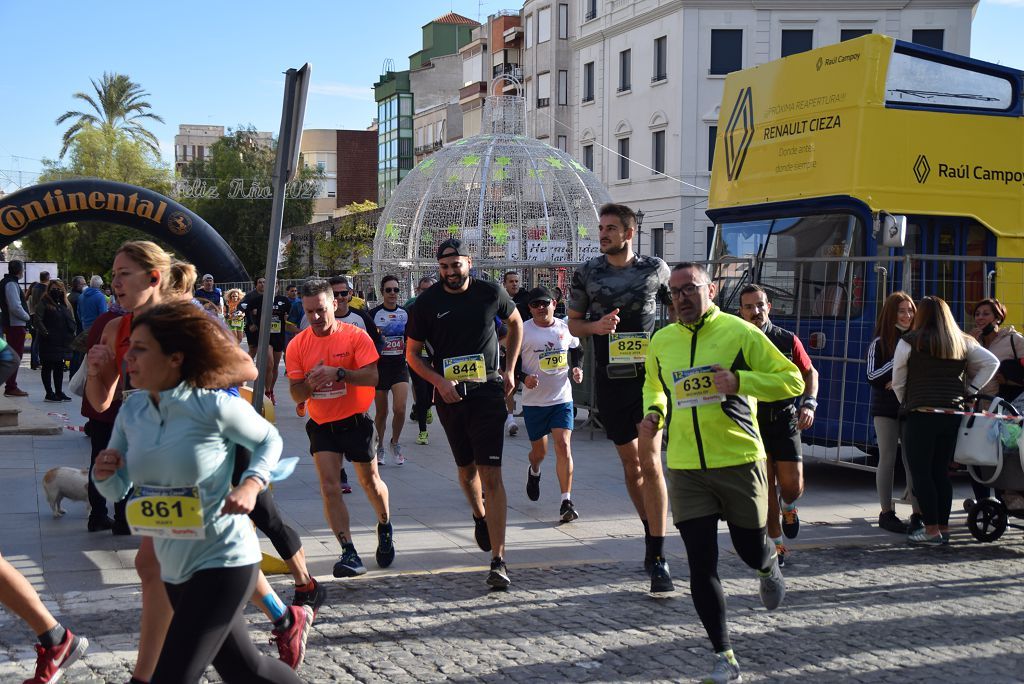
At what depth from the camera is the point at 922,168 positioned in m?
10.9

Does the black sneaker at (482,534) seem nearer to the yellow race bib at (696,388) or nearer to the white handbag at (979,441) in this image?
the yellow race bib at (696,388)

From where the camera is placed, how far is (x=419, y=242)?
29.9 meters

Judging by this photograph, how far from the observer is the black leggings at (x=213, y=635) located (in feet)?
11.3

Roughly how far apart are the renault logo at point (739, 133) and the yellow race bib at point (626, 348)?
620cm

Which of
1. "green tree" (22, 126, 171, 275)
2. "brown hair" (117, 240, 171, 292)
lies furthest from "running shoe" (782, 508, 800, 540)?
"green tree" (22, 126, 171, 275)

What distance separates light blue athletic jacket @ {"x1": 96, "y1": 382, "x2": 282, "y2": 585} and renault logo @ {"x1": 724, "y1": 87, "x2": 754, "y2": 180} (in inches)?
382

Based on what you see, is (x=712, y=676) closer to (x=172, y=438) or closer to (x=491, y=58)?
(x=172, y=438)

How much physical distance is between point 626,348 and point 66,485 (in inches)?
165

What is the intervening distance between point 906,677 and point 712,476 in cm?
122

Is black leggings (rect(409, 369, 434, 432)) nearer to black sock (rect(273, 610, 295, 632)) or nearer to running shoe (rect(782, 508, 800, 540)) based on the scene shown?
running shoe (rect(782, 508, 800, 540))

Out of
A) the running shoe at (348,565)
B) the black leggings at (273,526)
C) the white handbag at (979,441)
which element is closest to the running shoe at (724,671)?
the black leggings at (273,526)

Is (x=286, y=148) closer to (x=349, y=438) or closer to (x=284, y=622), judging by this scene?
(x=349, y=438)

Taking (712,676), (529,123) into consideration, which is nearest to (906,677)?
(712,676)

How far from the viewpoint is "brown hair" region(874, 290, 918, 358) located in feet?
27.1
